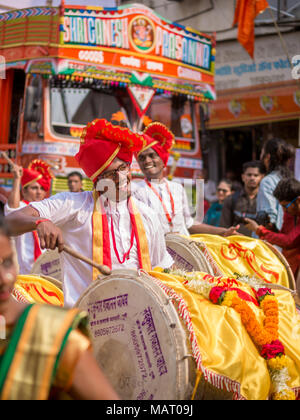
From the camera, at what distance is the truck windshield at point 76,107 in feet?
33.6

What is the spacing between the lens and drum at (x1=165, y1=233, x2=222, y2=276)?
4746mm

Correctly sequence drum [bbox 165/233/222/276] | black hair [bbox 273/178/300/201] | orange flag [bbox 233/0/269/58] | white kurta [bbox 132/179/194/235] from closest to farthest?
drum [bbox 165/233/222/276] < black hair [bbox 273/178/300/201] < white kurta [bbox 132/179/194/235] < orange flag [bbox 233/0/269/58]

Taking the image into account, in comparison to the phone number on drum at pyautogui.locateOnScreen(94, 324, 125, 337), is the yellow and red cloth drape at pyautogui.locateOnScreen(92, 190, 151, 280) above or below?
above

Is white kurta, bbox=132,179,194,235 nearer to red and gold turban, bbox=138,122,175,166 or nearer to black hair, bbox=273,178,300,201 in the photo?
red and gold turban, bbox=138,122,175,166

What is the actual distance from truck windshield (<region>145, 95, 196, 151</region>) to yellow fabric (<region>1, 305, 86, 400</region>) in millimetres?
9954

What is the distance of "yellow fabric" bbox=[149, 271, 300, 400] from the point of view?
2947 mm

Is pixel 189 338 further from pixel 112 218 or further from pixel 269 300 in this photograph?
pixel 112 218

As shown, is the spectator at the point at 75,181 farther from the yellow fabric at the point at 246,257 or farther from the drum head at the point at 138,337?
the drum head at the point at 138,337

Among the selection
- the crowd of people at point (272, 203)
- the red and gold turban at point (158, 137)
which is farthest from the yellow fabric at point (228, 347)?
the red and gold turban at point (158, 137)

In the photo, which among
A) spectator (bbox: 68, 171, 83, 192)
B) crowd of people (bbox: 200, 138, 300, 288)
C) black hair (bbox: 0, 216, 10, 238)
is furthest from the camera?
spectator (bbox: 68, 171, 83, 192)

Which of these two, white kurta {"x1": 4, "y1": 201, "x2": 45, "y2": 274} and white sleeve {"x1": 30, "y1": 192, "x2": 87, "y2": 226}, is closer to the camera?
white sleeve {"x1": 30, "y1": 192, "x2": 87, "y2": 226}

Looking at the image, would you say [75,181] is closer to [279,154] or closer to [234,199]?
[234,199]

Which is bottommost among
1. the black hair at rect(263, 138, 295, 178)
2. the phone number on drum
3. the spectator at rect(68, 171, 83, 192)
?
the phone number on drum

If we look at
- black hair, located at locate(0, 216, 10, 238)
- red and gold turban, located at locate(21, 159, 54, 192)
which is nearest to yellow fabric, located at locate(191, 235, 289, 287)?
red and gold turban, located at locate(21, 159, 54, 192)
